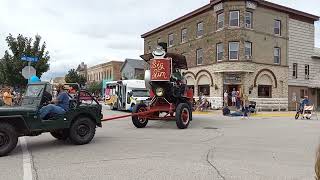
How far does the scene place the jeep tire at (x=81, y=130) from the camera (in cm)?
1128

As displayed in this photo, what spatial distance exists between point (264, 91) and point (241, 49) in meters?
4.80

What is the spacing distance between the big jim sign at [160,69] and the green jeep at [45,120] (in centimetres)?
492

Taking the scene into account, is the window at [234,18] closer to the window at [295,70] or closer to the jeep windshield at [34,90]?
the window at [295,70]

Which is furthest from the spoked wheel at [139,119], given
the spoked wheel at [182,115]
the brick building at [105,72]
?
A: the brick building at [105,72]

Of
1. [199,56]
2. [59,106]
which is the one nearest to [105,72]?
[199,56]

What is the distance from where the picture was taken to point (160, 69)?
55.7 feet

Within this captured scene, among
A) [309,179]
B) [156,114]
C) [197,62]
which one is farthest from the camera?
[197,62]

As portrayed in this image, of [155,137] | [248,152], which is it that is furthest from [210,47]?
[248,152]

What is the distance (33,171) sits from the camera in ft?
25.8

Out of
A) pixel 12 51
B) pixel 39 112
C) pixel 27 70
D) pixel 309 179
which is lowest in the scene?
pixel 309 179

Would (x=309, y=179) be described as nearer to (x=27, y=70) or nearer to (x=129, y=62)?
(x=27, y=70)

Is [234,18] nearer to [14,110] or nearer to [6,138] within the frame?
[14,110]

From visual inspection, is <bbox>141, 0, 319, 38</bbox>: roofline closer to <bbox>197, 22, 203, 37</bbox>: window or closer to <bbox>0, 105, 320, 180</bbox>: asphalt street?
<bbox>197, 22, 203, 37</bbox>: window

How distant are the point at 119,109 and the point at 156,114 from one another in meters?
14.3
